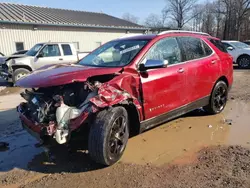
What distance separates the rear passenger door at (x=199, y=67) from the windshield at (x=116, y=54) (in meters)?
1.01

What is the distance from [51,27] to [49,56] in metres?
8.65

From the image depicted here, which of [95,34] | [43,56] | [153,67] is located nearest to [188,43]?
[153,67]

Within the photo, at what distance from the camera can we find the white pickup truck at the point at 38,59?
474 inches

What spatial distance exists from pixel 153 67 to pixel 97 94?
42.0 inches

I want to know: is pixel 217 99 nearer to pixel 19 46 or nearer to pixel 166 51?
pixel 166 51

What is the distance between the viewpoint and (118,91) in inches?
150

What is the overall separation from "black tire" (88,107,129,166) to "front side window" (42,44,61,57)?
31.3 ft

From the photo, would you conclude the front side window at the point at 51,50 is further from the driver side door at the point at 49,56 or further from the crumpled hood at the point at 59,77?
the crumpled hood at the point at 59,77

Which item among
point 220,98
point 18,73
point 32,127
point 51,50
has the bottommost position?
point 220,98

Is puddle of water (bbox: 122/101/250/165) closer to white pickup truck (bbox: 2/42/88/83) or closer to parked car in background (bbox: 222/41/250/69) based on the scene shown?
white pickup truck (bbox: 2/42/88/83)

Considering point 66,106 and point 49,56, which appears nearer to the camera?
point 66,106

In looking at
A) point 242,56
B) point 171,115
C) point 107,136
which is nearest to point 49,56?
point 171,115

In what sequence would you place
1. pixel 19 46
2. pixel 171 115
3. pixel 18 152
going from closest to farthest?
pixel 18 152, pixel 171 115, pixel 19 46

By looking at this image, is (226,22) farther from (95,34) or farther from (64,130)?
(64,130)
